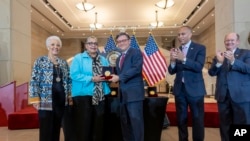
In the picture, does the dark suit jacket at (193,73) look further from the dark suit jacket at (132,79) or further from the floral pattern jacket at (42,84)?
the floral pattern jacket at (42,84)

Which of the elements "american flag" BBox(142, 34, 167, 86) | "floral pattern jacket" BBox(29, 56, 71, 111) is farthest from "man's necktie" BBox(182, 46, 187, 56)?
"american flag" BBox(142, 34, 167, 86)

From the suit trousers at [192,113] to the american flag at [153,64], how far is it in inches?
92.4

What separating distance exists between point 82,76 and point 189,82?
122cm

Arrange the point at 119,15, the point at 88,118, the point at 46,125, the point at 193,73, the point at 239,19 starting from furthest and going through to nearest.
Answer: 1. the point at 119,15
2. the point at 239,19
3. the point at 193,73
4. the point at 88,118
5. the point at 46,125

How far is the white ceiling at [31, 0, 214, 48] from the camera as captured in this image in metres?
10.9

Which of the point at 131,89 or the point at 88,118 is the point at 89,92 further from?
the point at 131,89

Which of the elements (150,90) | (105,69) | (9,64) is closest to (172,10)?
(9,64)

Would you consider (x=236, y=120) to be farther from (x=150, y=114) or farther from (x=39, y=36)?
(x=39, y=36)

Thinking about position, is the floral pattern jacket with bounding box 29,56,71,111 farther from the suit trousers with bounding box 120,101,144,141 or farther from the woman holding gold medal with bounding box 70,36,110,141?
the suit trousers with bounding box 120,101,144,141

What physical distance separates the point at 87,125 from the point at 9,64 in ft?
12.4

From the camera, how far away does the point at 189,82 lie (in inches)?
121

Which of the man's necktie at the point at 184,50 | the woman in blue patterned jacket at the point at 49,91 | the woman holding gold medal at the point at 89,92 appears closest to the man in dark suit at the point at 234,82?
the man's necktie at the point at 184,50

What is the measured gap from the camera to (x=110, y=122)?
358 cm

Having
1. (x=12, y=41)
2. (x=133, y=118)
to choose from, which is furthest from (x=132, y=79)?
(x=12, y=41)
